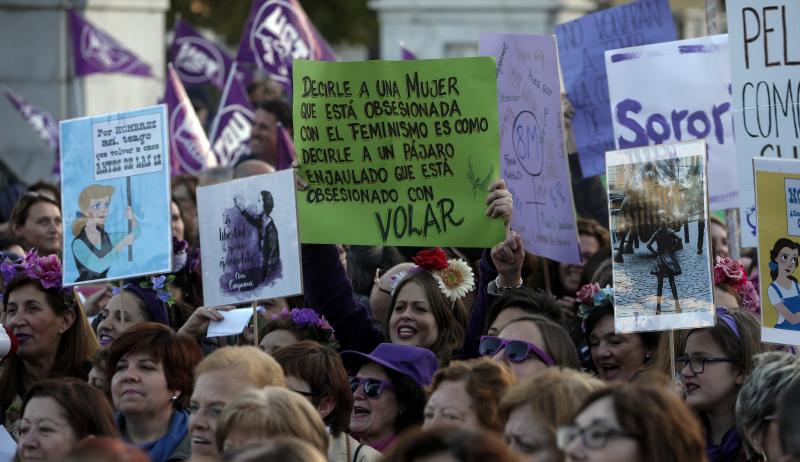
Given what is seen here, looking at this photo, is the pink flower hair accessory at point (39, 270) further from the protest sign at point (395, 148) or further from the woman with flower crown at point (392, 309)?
the protest sign at point (395, 148)

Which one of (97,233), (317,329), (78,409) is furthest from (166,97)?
(78,409)

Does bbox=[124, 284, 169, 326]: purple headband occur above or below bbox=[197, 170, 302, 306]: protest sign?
below

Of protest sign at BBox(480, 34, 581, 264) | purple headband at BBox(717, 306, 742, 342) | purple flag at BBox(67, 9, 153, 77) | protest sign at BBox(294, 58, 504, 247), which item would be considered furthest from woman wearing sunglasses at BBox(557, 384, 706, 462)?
purple flag at BBox(67, 9, 153, 77)

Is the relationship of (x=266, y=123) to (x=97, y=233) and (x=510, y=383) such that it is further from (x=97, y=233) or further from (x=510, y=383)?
(x=510, y=383)

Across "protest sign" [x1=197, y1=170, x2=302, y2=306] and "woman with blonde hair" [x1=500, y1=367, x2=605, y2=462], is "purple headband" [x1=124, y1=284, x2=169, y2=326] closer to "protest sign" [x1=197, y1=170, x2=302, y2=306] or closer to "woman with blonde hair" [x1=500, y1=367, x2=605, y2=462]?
"protest sign" [x1=197, y1=170, x2=302, y2=306]

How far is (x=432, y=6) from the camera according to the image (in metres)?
18.5

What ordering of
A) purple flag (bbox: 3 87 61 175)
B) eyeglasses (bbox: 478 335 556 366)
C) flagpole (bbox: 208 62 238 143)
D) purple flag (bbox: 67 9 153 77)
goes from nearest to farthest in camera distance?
eyeglasses (bbox: 478 335 556 366) < flagpole (bbox: 208 62 238 143) < purple flag (bbox: 3 87 61 175) < purple flag (bbox: 67 9 153 77)

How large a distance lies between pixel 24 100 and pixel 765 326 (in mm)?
10524

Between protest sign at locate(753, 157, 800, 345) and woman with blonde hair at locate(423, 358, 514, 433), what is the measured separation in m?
1.34

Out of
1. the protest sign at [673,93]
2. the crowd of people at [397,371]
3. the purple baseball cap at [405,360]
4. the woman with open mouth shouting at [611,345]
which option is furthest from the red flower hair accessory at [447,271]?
the protest sign at [673,93]

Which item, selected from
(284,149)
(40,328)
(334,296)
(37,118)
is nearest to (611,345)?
(334,296)

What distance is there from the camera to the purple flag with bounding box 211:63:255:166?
A: 13664 mm

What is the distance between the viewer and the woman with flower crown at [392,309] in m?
7.38

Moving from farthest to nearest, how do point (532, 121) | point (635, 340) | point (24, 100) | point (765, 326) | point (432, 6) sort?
point (432, 6)
point (24, 100)
point (532, 121)
point (635, 340)
point (765, 326)
